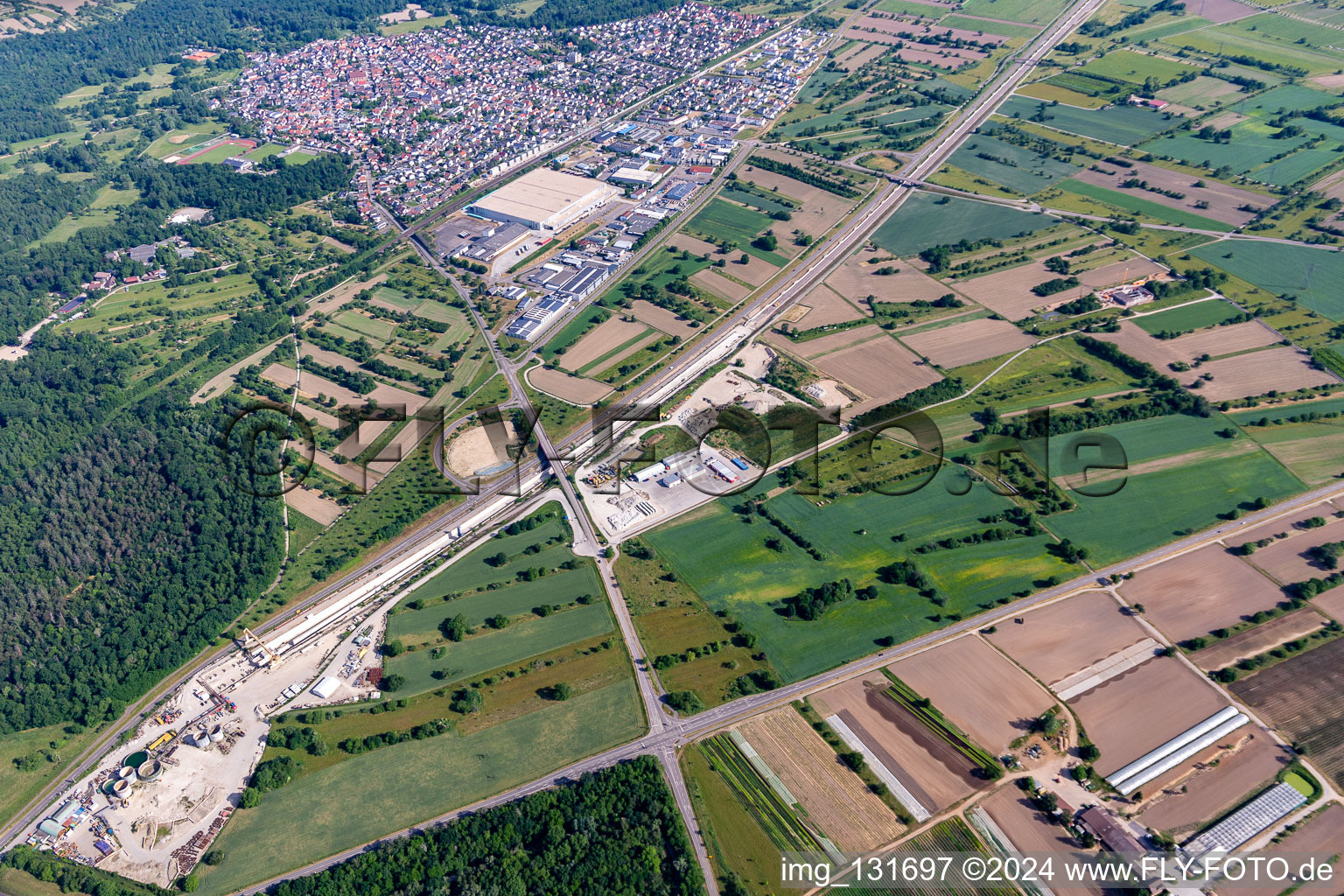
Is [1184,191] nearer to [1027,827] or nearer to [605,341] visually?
[605,341]

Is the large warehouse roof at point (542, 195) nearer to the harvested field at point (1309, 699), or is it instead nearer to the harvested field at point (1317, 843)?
the harvested field at point (1309, 699)

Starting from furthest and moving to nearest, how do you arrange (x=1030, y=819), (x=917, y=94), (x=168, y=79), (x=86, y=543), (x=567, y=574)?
(x=168, y=79) < (x=917, y=94) < (x=86, y=543) < (x=567, y=574) < (x=1030, y=819)

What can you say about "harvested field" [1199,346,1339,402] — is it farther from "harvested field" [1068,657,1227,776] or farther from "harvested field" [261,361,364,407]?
"harvested field" [261,361,364,407]

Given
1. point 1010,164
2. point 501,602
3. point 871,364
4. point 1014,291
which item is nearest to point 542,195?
point 871,364

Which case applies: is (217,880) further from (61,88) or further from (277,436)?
(61,88)

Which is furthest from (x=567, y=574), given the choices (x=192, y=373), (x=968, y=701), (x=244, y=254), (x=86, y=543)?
(x=244, y=254)

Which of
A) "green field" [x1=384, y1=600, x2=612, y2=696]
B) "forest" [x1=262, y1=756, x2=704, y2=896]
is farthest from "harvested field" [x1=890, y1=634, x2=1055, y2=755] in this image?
"green field" [x1=384, y1=600, x2=612, y2=696]
